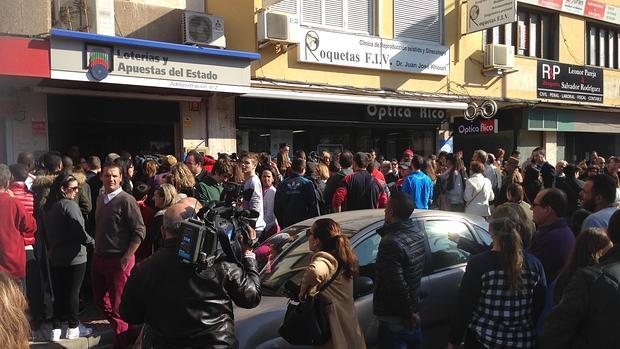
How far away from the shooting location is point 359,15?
12.8 metres

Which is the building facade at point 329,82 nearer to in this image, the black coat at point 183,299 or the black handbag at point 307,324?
the black coat at point 183,299

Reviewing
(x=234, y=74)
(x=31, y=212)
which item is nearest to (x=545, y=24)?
(x=234, y=74)

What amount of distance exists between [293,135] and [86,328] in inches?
301

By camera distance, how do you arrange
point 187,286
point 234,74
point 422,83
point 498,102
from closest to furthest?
point 187,286, point 234,74, point 422,83, point 498,102

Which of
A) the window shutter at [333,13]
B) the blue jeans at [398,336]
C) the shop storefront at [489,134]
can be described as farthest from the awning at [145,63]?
the shop storefront at [489,134]

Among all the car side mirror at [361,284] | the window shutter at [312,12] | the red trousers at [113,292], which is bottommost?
the red trousers at [113,292]

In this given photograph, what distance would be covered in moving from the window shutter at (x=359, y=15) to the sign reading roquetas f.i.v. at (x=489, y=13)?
10.3ft

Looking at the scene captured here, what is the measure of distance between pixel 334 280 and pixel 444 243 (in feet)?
5.98

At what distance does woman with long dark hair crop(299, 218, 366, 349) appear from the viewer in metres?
3.29

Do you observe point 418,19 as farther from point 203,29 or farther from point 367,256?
point 367,256

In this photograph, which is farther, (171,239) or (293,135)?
(293,135)

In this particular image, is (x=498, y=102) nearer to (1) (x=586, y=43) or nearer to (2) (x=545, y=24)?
(2) (x=545, y=24)

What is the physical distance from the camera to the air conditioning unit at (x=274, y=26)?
35.7ft

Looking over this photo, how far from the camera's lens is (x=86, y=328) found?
5848 millimetres
